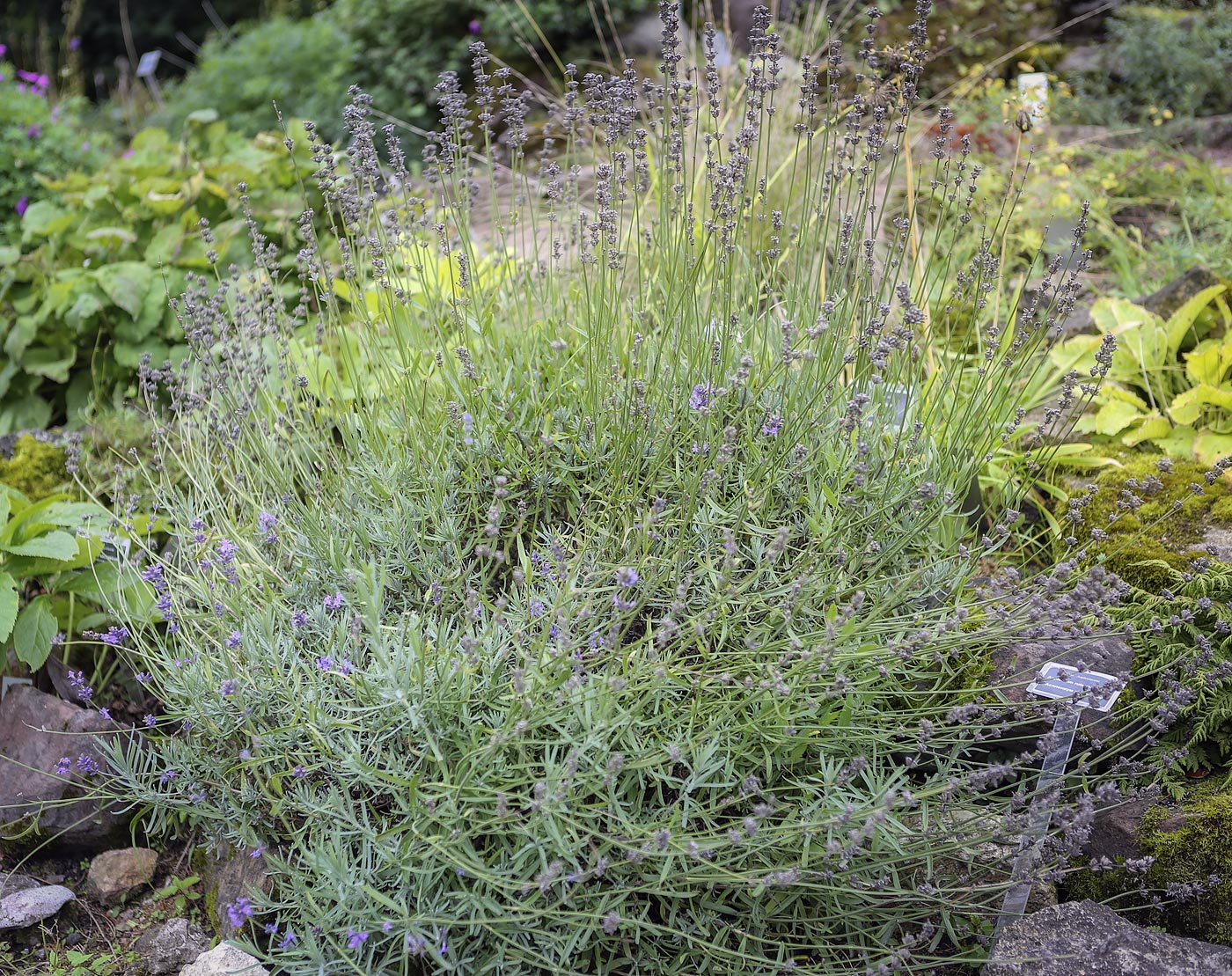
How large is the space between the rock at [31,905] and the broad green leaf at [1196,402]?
3302 mm

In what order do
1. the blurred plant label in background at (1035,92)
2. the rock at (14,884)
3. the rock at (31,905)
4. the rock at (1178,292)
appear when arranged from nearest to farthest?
the rock at (31,905), the rock at (14,884), the rock at (1178,292), the blurred plant label in background at (1035,92)

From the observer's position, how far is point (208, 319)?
2.76 metres

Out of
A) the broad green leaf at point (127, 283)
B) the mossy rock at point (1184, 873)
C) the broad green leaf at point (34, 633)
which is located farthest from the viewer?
the broad green leaf at point (127, 283)

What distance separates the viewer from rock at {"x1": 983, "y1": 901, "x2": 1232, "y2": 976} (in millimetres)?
1668

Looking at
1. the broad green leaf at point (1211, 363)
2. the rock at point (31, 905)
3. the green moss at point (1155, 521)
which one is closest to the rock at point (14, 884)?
the rock at point (31, 905)

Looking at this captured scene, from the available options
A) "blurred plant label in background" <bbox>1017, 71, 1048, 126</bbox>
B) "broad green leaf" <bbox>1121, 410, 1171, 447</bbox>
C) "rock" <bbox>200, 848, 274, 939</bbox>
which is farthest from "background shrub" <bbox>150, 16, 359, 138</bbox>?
"rock" <bbox>200, 848, 274, 939</bbox>

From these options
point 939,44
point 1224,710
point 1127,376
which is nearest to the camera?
point 1224,710

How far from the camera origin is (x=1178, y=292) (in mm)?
3504

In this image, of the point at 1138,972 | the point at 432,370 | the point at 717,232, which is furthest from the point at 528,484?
the point at 1138,972

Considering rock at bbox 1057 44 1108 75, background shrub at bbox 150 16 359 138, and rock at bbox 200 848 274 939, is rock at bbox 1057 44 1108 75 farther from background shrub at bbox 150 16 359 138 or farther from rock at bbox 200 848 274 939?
rock at bbox 200 848 274 939

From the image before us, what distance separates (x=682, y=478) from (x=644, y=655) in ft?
1.77

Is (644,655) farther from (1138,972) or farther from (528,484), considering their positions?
(1138,972)

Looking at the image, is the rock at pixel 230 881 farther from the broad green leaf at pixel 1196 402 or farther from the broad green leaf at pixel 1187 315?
the broad green leaf at pixel 1187 315

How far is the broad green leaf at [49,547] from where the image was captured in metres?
2.48
